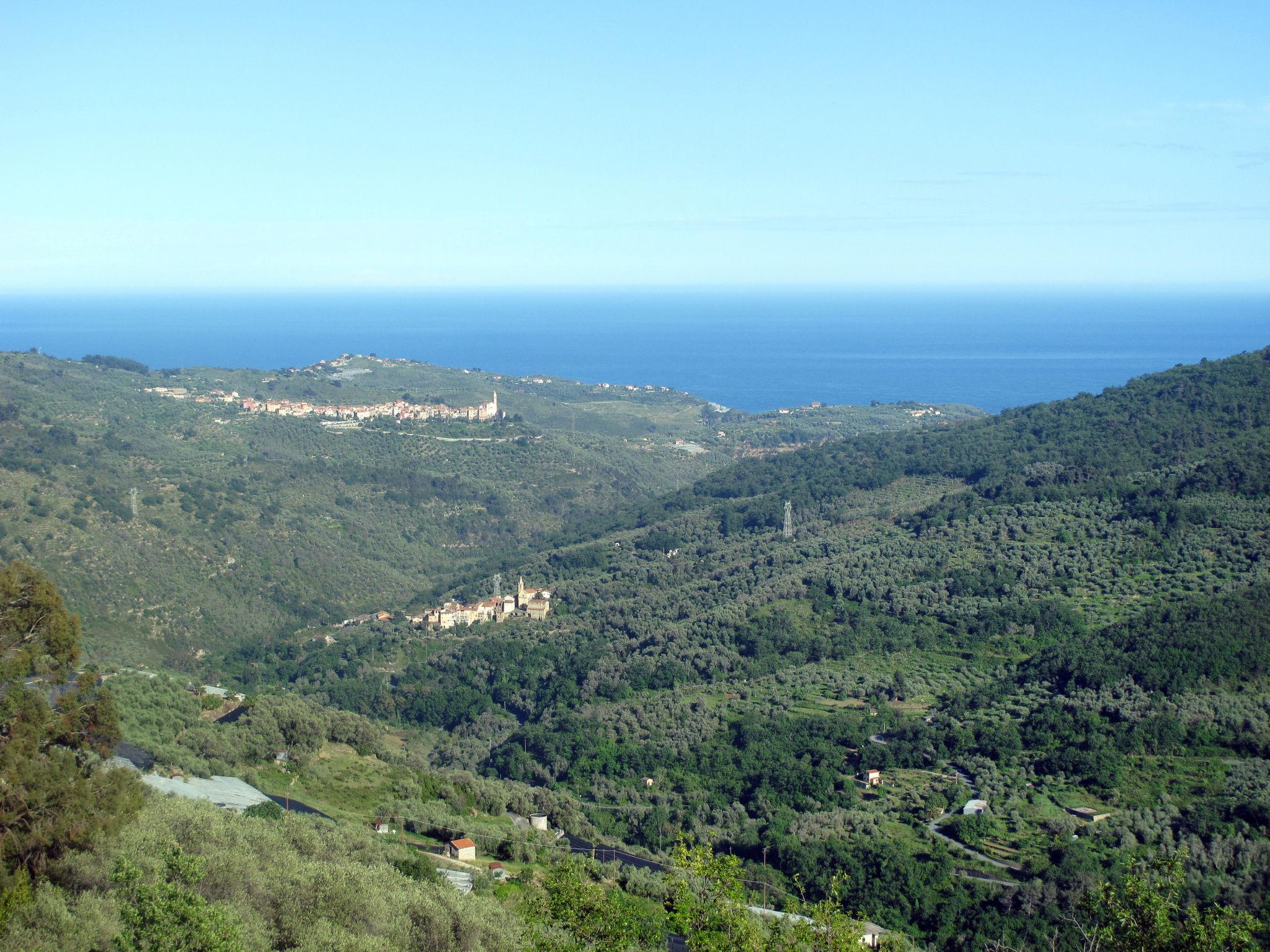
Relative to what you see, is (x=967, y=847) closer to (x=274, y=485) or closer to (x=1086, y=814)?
(x=1086, y=814)

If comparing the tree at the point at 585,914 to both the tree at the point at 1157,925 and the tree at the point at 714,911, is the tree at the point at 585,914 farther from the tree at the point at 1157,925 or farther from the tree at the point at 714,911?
the tree at the point at 1157,925

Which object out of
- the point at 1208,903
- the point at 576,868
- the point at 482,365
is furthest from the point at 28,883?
the point at 482,365

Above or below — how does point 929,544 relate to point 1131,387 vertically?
below

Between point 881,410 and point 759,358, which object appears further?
point 759,358

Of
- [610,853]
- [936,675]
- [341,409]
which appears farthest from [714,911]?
[341,409]

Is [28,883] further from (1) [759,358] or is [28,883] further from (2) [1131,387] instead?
(1) [759,358]

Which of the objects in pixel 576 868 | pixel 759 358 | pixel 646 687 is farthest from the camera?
pixel 759 358

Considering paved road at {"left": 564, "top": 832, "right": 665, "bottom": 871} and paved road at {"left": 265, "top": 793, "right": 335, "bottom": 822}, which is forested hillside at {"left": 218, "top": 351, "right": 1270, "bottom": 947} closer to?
paved road at {"left": 564, "top": 832, "right": 665, "bottom": 871}
